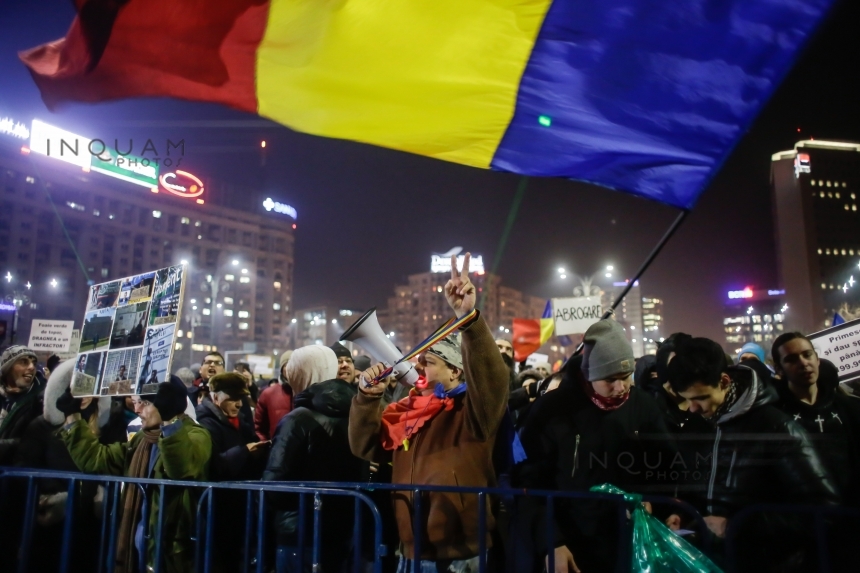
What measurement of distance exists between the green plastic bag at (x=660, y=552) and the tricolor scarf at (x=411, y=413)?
4.34ft

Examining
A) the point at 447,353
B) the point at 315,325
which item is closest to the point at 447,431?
the point at 447,353

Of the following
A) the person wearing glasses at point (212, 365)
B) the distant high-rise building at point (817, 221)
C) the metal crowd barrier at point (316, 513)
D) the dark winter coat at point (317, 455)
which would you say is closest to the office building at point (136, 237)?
the person wearing glasses at point (212, 365)

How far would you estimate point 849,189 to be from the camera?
113 m

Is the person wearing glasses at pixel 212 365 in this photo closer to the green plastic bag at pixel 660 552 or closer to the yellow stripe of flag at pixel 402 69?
the yellow stripe of flag at pixel 402 69

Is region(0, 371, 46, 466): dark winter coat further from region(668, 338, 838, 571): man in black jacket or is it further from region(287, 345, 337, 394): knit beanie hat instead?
region(668, 338, 838, 571): man in black jacket

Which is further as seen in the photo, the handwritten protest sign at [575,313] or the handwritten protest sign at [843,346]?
the handwritten protest sign at [575,313]

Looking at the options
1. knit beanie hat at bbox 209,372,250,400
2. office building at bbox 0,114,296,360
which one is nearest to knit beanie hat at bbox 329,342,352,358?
knit beanie hat at bbox 209,372,250,400

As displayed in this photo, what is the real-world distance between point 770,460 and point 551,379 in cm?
234

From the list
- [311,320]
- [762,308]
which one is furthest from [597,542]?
[762,308]

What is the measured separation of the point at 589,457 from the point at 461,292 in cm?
124

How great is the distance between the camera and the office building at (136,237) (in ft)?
247

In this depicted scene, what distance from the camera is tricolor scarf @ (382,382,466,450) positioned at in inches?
151

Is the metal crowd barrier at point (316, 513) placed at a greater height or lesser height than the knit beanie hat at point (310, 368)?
lesser

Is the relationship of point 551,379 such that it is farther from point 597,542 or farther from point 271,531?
point 271,531
